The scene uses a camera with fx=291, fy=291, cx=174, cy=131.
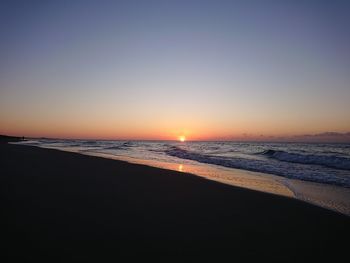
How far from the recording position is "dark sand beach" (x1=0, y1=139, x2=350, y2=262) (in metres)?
4.01

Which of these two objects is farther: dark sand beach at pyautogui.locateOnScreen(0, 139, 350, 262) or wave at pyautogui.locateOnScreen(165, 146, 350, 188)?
wave at pyautogui.locateOnScreen(165, 146, 350, 188)

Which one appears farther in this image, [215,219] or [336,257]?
[215,219]

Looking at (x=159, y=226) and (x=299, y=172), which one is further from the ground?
(x=159, y=226)

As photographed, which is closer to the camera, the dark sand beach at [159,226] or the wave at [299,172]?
the dark sand beach at [159,226]

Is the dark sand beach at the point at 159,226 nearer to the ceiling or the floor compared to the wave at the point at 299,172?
nearer to the ceiling

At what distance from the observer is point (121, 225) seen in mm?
5055

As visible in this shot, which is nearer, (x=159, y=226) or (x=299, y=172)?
(x=159, y=226)

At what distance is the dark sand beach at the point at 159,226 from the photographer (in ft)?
13.2

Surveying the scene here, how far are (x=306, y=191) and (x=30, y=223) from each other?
868 centimetres

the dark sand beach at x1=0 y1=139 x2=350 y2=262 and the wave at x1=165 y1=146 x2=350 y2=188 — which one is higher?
the dark sand beach at x1=0 y1=139 x2=350 y2=262

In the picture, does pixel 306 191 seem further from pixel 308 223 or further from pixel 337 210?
pixel 308 223

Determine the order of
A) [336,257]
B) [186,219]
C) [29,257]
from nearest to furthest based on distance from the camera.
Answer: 1. [29,257]
2. [336,257]
3. [186,219]

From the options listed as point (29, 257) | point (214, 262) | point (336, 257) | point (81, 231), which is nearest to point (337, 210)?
point (336, 257)

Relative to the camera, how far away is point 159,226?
5121 mm
